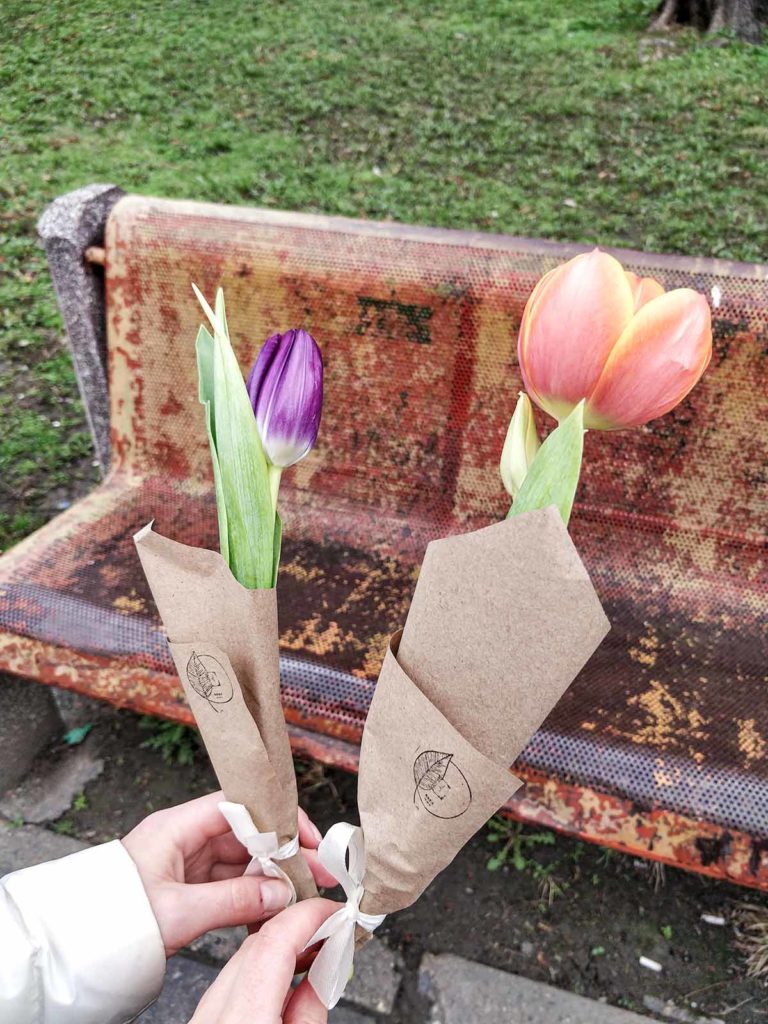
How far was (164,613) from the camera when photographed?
0.72 meters

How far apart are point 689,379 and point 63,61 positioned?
784 cm

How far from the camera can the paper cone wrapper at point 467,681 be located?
573 millimetres

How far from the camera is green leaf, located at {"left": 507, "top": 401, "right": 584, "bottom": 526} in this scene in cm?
61

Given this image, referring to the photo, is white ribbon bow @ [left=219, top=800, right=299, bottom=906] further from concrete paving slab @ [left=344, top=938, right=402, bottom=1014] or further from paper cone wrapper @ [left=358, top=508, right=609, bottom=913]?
concrete paving slab @ [left=344, top=938, right=402, bottom=1014]

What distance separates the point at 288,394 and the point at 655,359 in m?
0.28

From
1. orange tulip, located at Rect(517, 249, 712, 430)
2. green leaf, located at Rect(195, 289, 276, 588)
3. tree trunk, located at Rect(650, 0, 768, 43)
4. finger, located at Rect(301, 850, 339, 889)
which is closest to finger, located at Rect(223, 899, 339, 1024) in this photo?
finger, located at Rect(301, 850, 339, 889)

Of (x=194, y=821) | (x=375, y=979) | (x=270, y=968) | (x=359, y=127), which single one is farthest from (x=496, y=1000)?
(x=359, y=127)

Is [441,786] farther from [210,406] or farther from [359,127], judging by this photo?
[359,127]

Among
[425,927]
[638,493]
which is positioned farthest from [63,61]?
[425,927]

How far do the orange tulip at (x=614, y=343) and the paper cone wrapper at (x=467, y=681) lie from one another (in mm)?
130

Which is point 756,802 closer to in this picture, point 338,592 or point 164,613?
point 338,592

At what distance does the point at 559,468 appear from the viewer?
0.62 metres

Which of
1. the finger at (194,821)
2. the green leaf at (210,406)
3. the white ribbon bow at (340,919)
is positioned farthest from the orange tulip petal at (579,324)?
the finger at (194,821)

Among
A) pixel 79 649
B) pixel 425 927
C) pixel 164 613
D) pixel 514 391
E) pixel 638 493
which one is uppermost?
pixel 164 613
